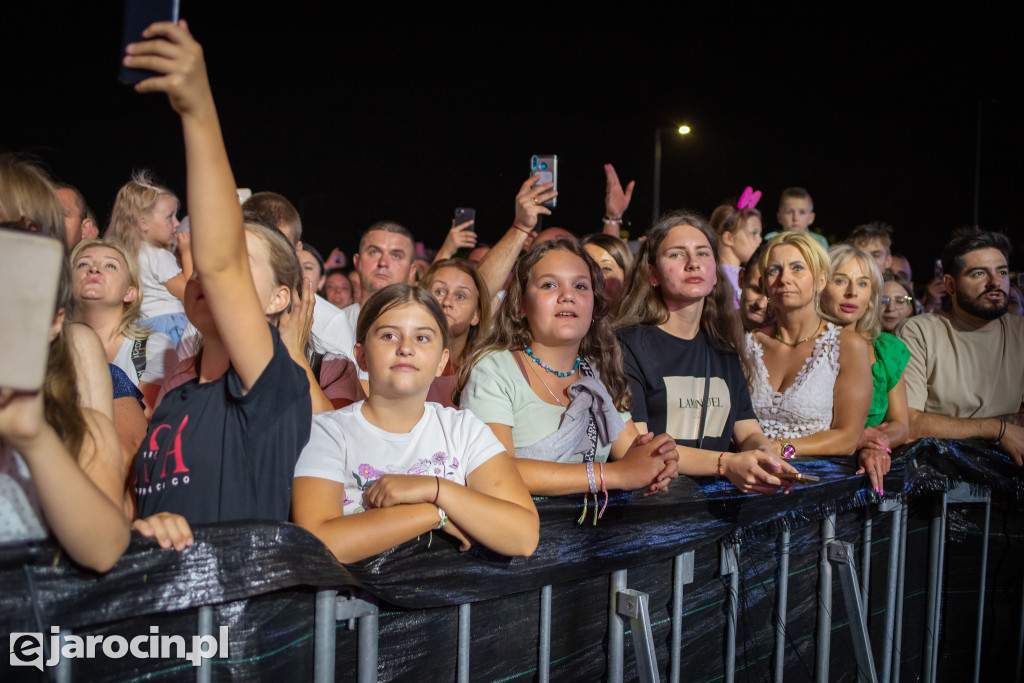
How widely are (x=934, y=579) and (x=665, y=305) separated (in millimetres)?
1742

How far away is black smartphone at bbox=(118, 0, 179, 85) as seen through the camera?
1.42 m

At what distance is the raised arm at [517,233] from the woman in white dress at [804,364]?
1247mm

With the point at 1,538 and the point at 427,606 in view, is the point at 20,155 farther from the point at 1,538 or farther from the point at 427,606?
the point at 427,606

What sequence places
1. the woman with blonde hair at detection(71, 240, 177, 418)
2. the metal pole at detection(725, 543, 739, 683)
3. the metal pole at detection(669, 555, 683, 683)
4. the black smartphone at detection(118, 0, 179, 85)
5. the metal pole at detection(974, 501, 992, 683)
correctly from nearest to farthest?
the black smartphone at detection(118, 0, 179, 85), the metal pole at detection(669, 555, 683, 683), the metal pole at detection(725, 543, 739, 683), the woman with blonde hair at detection(71, 240, 177, 418), the metal pole at detection(974, 501, 992, 683)

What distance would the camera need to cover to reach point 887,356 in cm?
396

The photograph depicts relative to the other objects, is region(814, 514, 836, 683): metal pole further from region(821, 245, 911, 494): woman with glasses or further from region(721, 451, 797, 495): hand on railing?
region(821, 245, 911, 494): woman with glasses

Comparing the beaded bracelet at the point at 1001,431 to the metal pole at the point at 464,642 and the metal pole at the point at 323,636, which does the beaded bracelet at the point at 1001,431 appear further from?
the metal pole at the point at 323,636

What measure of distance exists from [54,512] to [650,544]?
5.68 ft

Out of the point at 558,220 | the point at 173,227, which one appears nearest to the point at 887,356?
the point at 173,227

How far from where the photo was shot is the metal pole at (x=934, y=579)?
349cm

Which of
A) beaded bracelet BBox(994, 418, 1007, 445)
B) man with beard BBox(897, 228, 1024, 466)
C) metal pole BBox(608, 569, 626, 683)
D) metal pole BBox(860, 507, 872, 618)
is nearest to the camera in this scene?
metal pole BBox(608, 569, 626, 683)

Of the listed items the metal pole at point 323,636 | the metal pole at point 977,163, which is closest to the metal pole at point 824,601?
the metal pole at point 323,636

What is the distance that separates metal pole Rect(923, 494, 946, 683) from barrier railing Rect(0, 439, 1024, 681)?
0.03 ft

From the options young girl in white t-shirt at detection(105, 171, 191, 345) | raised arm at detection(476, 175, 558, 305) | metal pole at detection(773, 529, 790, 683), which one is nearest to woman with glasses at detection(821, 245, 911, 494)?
metal pole at detection(773, 529, 790, 683)
